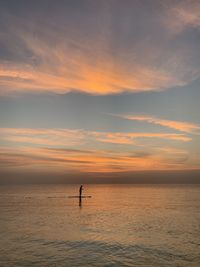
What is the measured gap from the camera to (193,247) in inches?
1195

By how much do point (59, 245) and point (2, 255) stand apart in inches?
235

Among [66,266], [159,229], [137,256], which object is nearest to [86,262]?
[66,266]

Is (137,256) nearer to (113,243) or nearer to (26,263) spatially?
(113,243)

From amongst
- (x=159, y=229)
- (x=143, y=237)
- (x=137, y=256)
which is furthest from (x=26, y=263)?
(x=159, y=229)

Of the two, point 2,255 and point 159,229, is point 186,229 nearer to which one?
point 159,229

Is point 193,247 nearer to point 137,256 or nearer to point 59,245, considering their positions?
point 137,256

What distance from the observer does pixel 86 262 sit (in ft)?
83.4

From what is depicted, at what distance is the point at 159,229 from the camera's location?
1631 inches

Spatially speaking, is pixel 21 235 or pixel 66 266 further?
pixel 21 235

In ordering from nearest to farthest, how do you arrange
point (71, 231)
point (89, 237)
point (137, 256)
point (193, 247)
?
point (137, 256), point (193, 247), point (89, 237), point (71, 231)

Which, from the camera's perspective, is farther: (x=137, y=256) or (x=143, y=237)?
(x=143, y=237)

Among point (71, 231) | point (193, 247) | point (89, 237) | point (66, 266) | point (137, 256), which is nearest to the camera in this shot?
point (66, 266)

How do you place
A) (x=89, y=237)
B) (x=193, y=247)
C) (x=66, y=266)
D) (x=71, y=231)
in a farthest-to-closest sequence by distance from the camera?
(x=71, y=231)
(x=89, y=237)
(x=193, y=247)
(x=66, y=266)

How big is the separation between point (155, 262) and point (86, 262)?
5.47 metres
